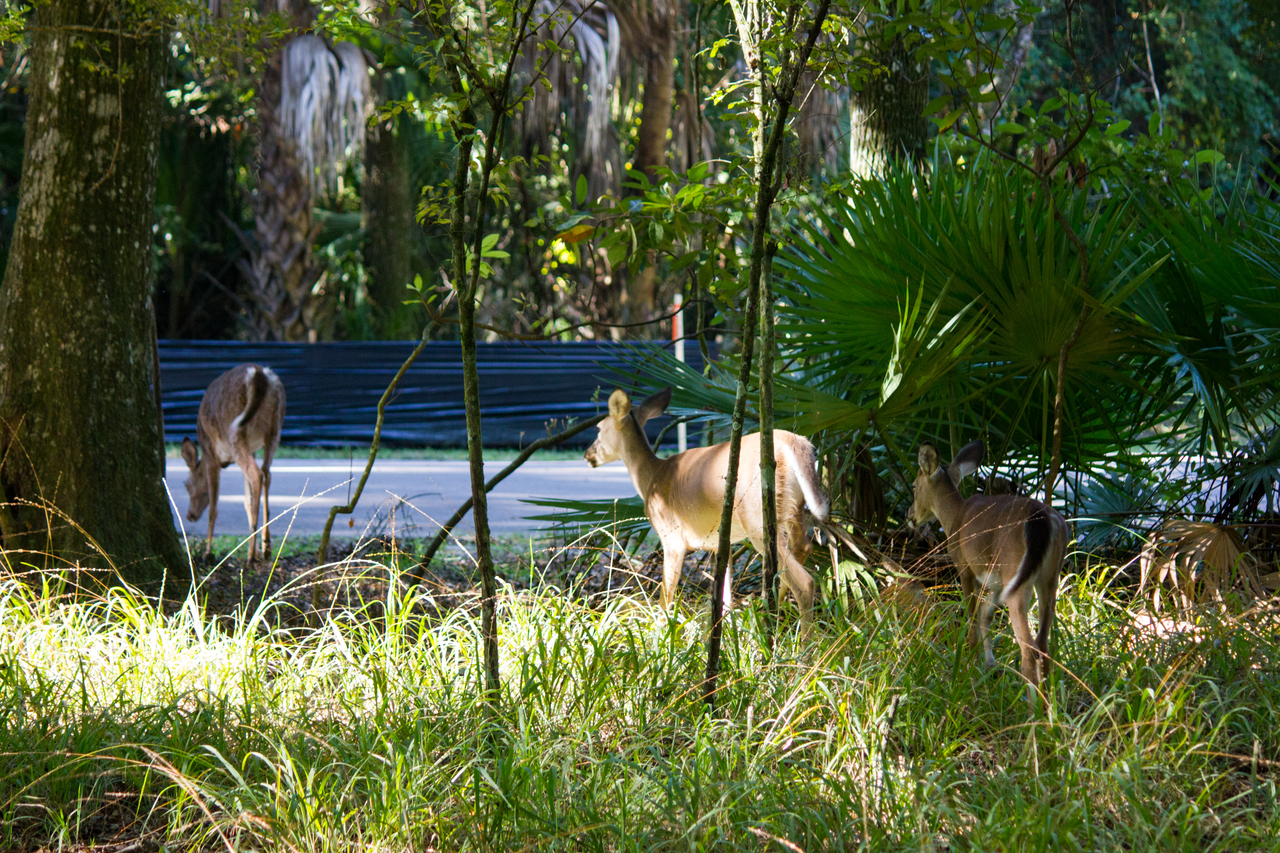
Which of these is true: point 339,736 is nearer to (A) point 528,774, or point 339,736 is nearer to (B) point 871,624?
(A) point 528,774

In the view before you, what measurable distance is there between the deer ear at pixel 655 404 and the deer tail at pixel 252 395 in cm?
437

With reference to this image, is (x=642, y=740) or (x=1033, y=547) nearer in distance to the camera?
(x=642, y=740)

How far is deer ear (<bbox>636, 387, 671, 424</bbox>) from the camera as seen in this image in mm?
5113

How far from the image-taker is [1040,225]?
17.3 feet

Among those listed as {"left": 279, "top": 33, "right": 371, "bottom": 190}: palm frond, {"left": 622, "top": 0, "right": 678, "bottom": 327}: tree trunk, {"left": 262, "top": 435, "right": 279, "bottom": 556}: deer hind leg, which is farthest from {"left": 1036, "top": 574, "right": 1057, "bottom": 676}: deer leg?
{"left": 279, "top": 33, "right": 371, "bottom": 190}: palm frond

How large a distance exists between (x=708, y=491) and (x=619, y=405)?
2.13 feet

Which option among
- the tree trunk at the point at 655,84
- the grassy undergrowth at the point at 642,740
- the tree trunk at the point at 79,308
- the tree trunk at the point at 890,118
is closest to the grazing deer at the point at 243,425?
the tree trunk at the point at 79,308

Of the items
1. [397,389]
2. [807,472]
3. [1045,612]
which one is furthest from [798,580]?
[397,389]

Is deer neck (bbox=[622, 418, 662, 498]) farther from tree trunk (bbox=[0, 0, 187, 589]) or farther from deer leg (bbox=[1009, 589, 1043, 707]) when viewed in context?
tree trunk (bbox=[0, 0, 187, 589])

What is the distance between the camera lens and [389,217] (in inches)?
838

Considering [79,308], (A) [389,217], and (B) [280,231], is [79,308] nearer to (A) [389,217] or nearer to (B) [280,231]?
(B) [280,231]

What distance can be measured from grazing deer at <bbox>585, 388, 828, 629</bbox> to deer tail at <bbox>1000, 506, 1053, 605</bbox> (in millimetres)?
865

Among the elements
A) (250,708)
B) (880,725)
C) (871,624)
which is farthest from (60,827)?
(871,624)

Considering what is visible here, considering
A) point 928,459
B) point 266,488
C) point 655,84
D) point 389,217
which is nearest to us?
point 928,459
